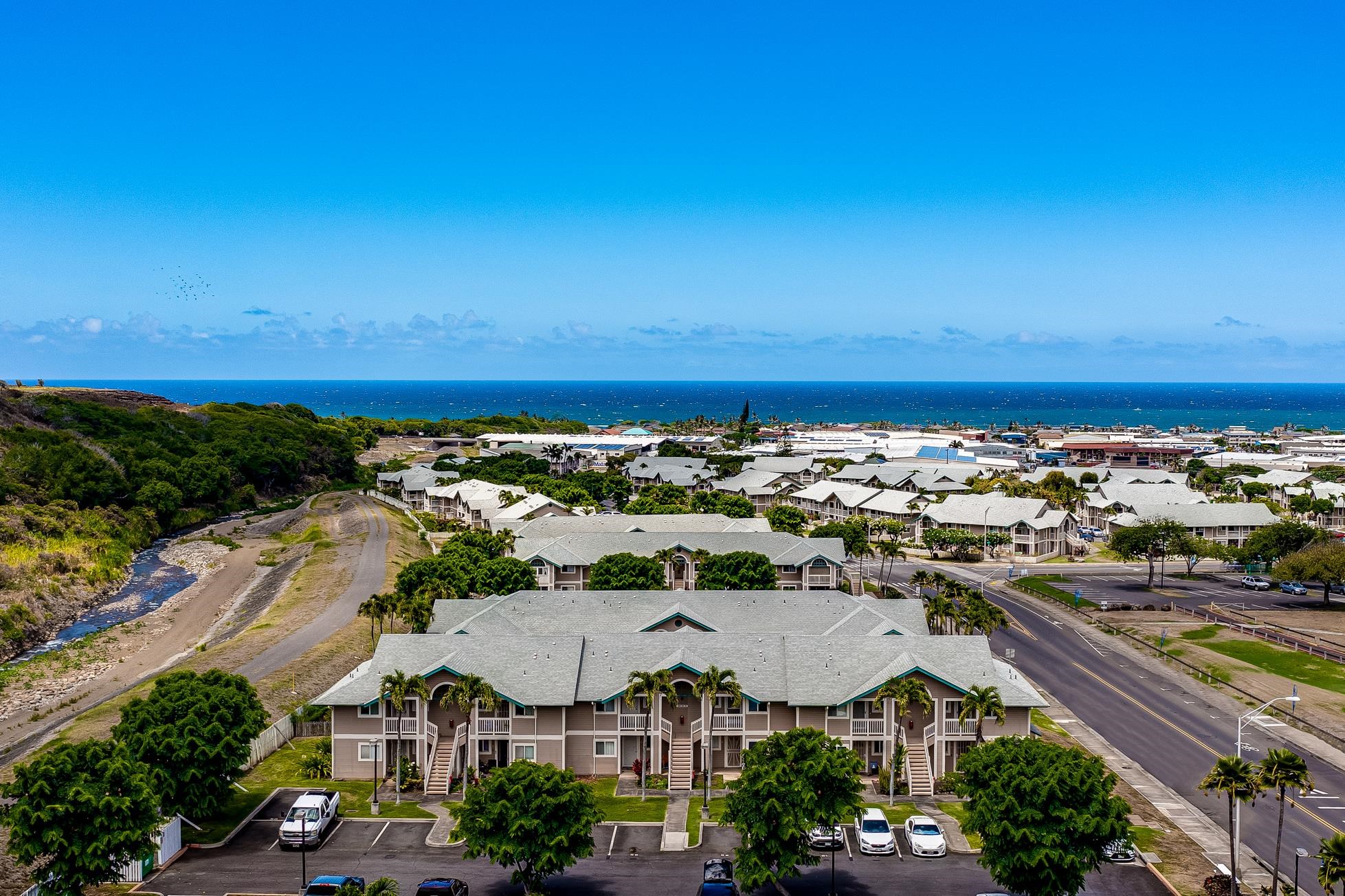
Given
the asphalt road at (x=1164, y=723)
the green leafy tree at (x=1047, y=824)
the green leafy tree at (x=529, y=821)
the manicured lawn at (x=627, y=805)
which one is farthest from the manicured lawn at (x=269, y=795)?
the asphalt road at (x=1164, y=723)

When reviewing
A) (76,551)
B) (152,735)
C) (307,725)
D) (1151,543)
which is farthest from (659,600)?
(76,551)

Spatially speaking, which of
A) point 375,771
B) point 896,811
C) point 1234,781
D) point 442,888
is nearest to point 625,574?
point 375,771

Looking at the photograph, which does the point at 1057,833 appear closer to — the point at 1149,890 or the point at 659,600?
the point at 1149,890

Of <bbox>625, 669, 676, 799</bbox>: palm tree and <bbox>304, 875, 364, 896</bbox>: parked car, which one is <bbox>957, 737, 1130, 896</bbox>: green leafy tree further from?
<bbox>304, 875, 364, 896</bbox>: parked car

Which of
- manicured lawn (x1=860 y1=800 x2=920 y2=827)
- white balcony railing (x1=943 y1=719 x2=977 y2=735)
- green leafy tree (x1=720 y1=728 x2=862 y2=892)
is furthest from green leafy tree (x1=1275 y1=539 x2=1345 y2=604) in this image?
green leafy tree (x1=720 y1=728 x2=862 y2=892)

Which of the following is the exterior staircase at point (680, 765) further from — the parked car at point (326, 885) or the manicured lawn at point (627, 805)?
the parked car at point (326, 885)
